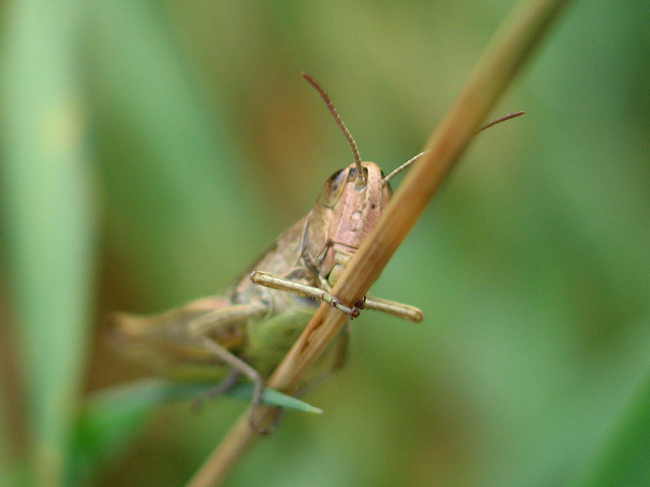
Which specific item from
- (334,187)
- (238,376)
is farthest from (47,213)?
(334,187)

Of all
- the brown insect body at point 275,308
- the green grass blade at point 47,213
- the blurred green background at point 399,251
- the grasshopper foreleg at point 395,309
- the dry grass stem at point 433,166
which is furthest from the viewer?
the blurred green background at point 399,251

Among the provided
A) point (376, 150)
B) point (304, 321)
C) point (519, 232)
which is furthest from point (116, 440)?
point (519, 232)

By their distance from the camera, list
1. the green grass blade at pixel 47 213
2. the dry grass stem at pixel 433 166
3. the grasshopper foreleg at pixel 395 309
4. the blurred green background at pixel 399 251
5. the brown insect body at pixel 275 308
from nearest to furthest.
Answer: the dry grass stem at pixel 433 166 < the grasshopper foreleg at pixel 395 309 < the brown insect body at pixel 275 308 < the green grass blade at pixel 47 213 < the blurred green background at pixel 399 251

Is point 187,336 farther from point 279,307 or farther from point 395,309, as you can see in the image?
point 395,309

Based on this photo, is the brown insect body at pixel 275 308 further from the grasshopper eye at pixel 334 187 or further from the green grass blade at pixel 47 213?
the green grass blade at pixel 47 213

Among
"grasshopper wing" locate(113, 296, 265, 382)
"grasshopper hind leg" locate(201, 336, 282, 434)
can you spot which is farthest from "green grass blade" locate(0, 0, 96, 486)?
"grasshopper hind leg" locate(201, 336, 282, 434)

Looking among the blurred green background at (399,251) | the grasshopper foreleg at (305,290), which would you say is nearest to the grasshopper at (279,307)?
the grasshopper foreleg at (305,290)
